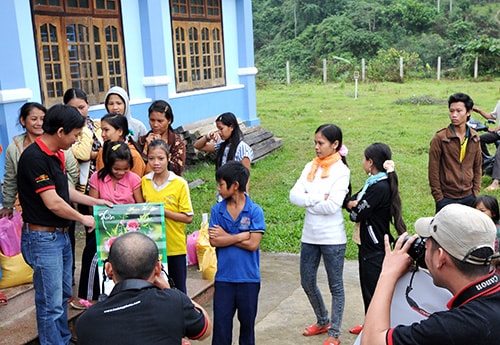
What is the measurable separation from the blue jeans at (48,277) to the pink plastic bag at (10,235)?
3.65ft

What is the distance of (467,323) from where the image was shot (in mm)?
1853

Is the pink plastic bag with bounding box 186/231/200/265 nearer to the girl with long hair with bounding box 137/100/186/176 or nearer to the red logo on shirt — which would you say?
the girl with long hair with bounding box 137/100/186/176

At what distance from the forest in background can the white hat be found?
25282mm

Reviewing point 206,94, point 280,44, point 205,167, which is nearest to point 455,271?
point 205,167

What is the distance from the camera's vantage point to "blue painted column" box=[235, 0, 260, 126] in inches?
456

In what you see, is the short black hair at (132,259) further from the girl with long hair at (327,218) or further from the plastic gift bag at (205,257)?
the plastic gift bag at (205,257)

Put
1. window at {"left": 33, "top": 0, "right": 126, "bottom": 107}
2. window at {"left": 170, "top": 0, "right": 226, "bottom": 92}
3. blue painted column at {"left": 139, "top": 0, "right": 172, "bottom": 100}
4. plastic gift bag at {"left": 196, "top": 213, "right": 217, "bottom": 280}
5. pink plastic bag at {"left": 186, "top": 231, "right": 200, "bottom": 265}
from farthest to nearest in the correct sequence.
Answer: window at {"left": 170, "top": 0, "right": 226, "bottom": 92} < blue painted column at {"left": 139, "top": 0, "right": 172, "bottom": 100} < window at {"left": 33, "top": 0, "right": 126, "bottom": 107} < pink plastic bag at {"left": 186, "top": 231, "right": 200, "bottom": 265} < plastic gift bag at {"left": 196, "top": 213, "right": 217, "bottom": 280}

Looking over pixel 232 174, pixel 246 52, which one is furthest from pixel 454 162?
pixel 246 52

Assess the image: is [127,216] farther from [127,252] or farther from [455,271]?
[455,271]

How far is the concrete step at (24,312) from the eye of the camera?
3.84 metres

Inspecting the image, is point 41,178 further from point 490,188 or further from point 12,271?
point 490,188

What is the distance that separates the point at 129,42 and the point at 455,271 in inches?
307

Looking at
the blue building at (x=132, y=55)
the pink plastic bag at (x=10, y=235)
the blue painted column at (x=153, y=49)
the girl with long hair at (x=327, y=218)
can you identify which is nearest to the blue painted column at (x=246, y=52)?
the blue building at (x=132, y=55)

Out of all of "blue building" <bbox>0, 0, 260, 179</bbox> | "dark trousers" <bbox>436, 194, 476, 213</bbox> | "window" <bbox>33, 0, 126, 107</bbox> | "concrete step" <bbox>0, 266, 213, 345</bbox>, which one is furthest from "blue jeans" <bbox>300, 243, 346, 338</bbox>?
"window" <bbox>33, 0, 126, 107</bbox>
